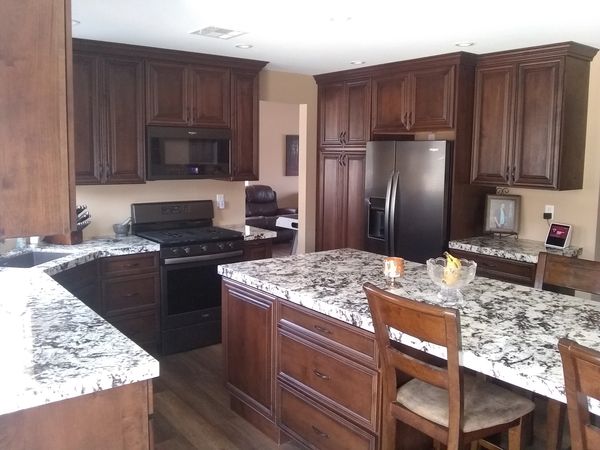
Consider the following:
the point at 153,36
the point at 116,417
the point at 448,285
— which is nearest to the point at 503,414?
the point at 448,285

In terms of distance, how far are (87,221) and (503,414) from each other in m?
3.32

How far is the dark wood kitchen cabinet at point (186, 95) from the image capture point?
14.5 ft

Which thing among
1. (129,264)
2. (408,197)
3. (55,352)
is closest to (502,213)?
(408,197)

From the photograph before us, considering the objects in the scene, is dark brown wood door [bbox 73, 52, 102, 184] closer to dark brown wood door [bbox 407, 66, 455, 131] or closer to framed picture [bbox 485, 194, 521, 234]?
dark brown wood door [bbox 407, 66, 455, 131]

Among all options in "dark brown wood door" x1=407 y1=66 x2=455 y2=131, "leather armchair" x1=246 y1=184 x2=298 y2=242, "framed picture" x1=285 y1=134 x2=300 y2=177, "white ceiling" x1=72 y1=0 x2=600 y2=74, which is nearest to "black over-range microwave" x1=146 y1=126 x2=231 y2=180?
"white ceiling" x1=72 y1=0 x2=600 y2=74

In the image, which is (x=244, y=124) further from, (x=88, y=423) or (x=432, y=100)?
(x=88, y=423)

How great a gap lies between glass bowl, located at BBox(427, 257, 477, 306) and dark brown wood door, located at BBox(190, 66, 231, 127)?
9.05 feet

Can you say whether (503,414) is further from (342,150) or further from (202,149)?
(342,150)

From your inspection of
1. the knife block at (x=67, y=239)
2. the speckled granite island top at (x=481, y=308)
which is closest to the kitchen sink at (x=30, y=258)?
the knife block at (x=67, y=239)

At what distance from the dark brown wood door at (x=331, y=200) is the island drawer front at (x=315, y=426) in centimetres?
290

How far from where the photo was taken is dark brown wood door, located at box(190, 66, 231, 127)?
182 inches

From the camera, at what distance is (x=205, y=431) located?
317 centimetres

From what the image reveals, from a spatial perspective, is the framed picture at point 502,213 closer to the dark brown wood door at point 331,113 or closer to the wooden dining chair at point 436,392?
the dark brown wood door at point 331,113

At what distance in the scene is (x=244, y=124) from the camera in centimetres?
492
